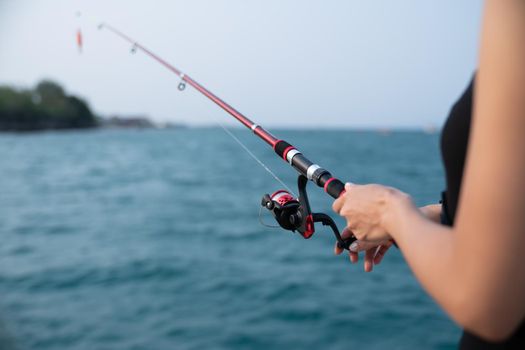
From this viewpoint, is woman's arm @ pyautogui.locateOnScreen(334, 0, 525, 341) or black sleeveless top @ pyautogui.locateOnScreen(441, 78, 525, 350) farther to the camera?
black sleeveless top @ pyautogui.locateOnScreen(441, 78, 525, 350)

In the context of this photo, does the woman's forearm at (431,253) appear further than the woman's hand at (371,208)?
No

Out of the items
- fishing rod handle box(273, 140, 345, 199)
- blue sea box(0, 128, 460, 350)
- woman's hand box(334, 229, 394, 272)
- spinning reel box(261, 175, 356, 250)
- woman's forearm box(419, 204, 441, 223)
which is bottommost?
blue sea box(0, 128, 460, 350)

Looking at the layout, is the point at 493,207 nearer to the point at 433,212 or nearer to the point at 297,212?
the point at 433,212

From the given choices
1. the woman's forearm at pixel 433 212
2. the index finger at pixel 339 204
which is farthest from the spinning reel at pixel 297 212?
the index finger at pixel 339 204

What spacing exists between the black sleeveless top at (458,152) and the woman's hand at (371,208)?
0.35ft

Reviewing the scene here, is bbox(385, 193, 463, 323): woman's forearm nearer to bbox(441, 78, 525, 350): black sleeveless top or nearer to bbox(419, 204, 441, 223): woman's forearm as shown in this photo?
bbox(441, 78, 525, 350): black sleeveless top

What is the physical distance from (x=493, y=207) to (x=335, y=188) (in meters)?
1.06

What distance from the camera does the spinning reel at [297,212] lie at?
6.70 feet

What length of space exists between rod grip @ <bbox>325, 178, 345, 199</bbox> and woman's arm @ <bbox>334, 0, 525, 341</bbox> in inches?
34.1

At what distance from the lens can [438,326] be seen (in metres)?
7.32

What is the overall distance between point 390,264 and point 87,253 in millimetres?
6692

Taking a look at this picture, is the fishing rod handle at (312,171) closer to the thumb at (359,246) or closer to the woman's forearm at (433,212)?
the thumb at (359,246)

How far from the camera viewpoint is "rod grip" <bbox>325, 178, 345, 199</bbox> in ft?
5.91

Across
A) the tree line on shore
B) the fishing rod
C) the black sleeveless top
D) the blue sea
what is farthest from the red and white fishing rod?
the tree line on shore
